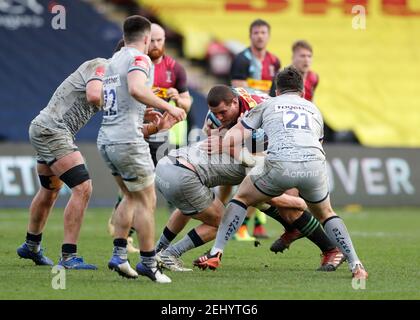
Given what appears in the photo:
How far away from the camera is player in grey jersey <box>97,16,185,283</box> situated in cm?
794

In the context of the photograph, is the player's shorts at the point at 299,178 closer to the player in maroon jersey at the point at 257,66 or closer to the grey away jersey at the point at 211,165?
the grey away jersey at the point at 211,165

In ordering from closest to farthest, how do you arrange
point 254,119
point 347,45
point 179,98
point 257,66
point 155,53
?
point 254,119, point 179,98, point 155,53, point 257,66, point 347,45

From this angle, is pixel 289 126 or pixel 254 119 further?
pixel 254 119

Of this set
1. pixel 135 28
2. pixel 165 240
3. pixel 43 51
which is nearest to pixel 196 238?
pixel 165 240

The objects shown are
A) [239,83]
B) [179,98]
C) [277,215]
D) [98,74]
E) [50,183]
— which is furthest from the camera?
[239,83]

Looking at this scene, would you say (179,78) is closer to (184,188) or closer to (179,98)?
(179,98)

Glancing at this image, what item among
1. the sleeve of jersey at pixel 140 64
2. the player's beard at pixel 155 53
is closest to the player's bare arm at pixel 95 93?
the sleeve of jersey at pixel 140 64

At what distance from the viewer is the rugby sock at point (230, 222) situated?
877 cm

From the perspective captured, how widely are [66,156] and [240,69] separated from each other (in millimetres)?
4508

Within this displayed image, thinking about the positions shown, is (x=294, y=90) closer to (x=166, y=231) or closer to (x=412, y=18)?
(x=166, y=231)

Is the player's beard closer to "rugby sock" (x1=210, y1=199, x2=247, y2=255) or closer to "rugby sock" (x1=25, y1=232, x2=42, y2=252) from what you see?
"rugby sock" (x1=25, y1=232, x2=42, y2=252)

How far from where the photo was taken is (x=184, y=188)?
906cm

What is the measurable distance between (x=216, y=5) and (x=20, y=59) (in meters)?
4.80
